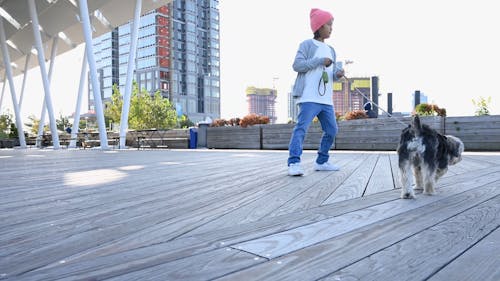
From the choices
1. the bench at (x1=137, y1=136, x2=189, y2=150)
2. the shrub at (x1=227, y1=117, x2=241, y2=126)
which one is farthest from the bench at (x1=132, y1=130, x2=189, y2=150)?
the shrub at (x1=227, y1=117, x2=241, y2=126)

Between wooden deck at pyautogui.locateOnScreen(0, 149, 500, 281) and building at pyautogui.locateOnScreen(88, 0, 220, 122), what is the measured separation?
250 feet

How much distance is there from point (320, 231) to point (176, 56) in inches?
3253

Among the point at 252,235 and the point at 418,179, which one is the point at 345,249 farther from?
the point at 418,179

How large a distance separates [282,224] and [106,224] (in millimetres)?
774

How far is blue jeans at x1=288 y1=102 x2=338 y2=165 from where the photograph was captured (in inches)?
149

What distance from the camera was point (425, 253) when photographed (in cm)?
120

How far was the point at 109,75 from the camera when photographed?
3406 inches

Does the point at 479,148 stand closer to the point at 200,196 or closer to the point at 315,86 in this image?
the point at 315,86

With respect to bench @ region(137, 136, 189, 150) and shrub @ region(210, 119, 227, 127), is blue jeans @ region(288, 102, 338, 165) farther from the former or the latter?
bench @ region(137, 136, 189, 150)

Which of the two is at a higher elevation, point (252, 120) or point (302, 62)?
point (302, 62)

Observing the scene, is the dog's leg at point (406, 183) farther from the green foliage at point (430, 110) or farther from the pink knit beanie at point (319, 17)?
the green foliage at point (430, 110)

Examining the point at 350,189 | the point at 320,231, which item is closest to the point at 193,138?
the point at 350,189

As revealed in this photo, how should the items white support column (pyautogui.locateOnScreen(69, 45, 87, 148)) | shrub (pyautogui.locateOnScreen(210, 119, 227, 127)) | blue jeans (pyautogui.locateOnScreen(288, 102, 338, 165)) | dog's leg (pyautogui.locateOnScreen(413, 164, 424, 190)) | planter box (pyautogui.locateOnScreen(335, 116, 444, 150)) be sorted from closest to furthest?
dog's leg (pyautogui.locateOnScreen(413, 164, 424, 190))
blue jeans (pyautogui.locateOnScreen(288, 102, 338, 165))
planter box (pyautogui.locateOnScreen(335, 116, 444, 150))
shrub (pyautogui.locateOnScreen(210, 119, 227, 127))
white support column (pyautogui.locateOnScreen(69, 45, 87, 148))

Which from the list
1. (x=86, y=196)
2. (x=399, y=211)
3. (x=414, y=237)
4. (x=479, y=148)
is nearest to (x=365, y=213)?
(x=399, y=211)
